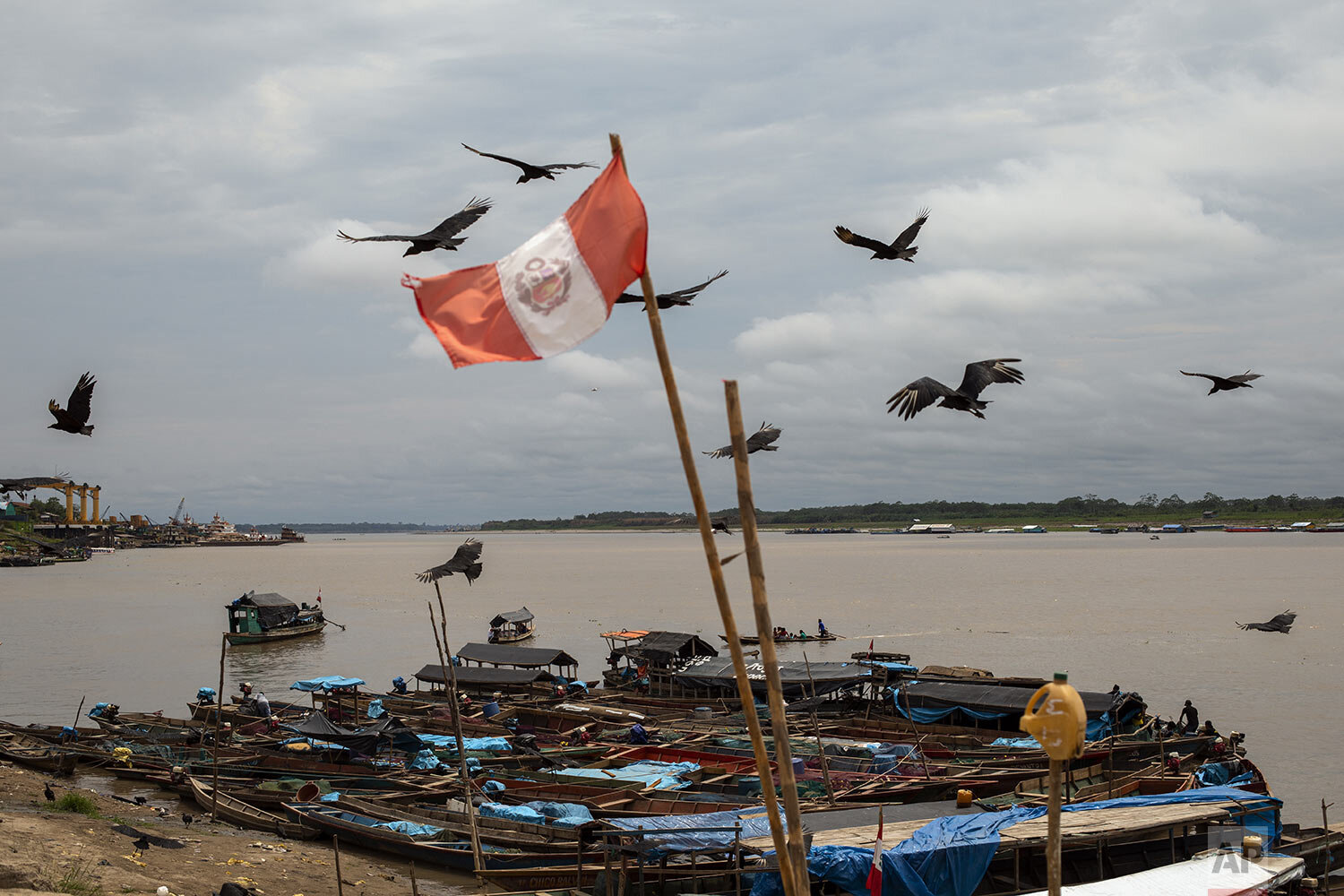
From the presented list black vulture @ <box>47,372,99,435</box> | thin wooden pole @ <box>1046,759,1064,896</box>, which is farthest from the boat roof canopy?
thin wooden pole @ <box>1046,759,1064,896</box>

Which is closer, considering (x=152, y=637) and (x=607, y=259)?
(x=607, y=259)

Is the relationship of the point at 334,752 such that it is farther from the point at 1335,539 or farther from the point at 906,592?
the point at 1335,539

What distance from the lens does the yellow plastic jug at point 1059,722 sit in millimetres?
4461

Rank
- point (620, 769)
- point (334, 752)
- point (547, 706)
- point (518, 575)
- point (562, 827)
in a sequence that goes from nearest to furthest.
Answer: point (562, 827)
point (620, 769)
point (334, 752)
point (547, 706)
point (518, 575)

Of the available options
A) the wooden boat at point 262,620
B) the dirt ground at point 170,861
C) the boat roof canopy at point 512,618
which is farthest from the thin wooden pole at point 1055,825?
the wooden boat at point 262,620

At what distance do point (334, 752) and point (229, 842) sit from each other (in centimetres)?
645

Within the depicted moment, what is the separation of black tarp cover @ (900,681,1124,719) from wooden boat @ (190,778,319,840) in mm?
14396

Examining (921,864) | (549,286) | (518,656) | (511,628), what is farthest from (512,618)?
(549,286)

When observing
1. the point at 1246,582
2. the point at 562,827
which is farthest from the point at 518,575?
the point at 562,827

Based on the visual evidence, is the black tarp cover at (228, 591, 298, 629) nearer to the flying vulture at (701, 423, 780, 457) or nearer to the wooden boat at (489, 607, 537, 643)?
the wooden boat at (489, 607, 537, 643)

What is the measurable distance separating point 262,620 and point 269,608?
73 centimetres

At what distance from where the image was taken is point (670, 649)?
37.4 meters

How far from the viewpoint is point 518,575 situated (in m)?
120

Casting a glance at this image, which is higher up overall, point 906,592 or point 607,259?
point 607,259
